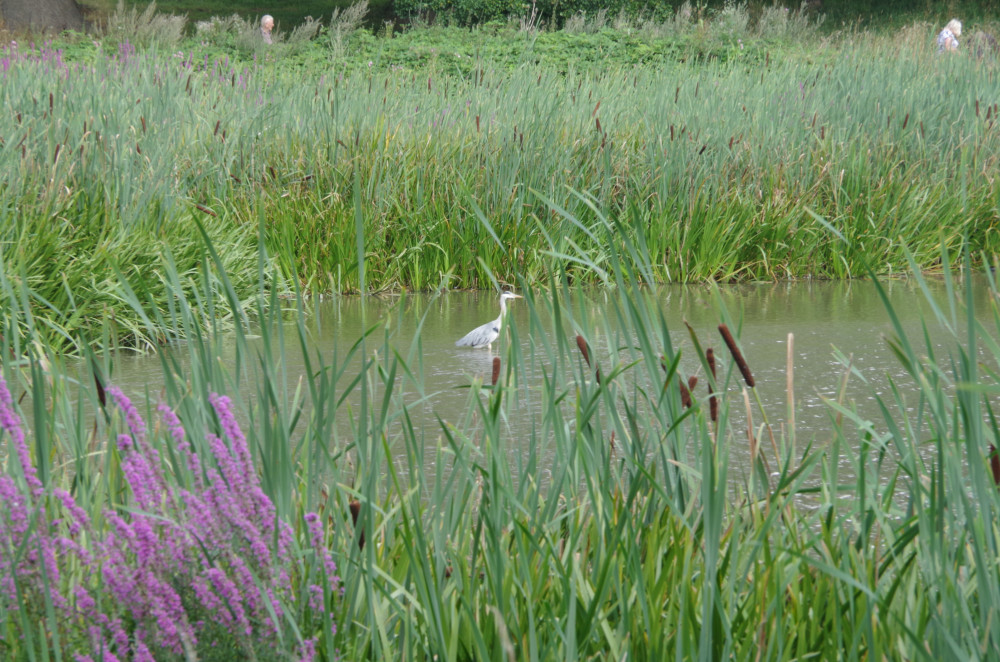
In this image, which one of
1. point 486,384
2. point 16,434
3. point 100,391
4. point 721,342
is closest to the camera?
point 16,434

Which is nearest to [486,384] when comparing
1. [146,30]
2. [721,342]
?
[721,342]

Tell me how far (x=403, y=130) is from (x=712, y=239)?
6.42 ft

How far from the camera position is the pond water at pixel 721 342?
3.34 metres

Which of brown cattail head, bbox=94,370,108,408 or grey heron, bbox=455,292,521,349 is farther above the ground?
brown cattail head, bbox=94,370,108,408

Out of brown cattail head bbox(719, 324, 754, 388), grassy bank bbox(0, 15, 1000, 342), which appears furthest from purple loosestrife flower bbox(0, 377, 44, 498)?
grassy bank bbox(0, 15, 1000, 342)

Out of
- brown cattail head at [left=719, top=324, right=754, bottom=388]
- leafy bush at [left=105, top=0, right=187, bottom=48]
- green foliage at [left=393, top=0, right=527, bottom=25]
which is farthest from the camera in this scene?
green foliage at [left=393, top=0, right=527, bottom=25]

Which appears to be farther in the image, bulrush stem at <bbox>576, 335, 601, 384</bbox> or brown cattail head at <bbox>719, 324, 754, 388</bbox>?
bulrush stem at <bbox>576, 335, 601, 384</bbox>

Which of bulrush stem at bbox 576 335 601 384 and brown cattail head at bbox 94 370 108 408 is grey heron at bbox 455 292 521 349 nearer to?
bulrush stem at bbox 576 335 601 384

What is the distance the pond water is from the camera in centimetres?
334

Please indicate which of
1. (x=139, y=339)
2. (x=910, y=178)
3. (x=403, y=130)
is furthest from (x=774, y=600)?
(x=910, y=178)

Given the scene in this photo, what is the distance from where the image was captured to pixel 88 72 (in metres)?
7.15

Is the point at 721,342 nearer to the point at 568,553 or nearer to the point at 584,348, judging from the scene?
the point at 584,348

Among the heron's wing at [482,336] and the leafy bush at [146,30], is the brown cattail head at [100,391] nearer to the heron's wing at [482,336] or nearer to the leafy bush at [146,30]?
the heron's wing at [482,336]

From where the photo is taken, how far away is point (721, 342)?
3076mm
